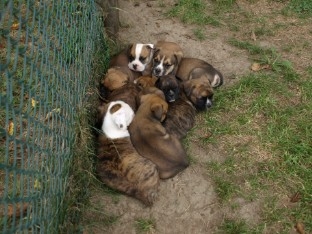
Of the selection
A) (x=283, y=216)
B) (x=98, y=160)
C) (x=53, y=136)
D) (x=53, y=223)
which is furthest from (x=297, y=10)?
(x=53, y=223)

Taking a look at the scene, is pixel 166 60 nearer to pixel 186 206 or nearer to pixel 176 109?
pixel 176 109

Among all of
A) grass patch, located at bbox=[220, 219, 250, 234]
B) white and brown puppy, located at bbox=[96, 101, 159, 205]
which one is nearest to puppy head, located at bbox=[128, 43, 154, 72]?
white and brown puppy, located at bbox=[96, 101, 159, 205]

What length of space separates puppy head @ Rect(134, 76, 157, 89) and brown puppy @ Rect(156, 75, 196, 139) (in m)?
0.10

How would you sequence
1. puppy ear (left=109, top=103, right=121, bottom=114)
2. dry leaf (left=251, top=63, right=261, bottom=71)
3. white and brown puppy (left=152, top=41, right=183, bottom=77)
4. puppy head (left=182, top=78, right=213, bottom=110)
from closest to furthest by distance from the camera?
1. puppy ear (left=109, top=103, right=121, bottom=114)
2. puppy head (left=182, top=78, right=213, bottom=110)
3. white and brown puppy (left=152, top=41, right=183, bottom=77)
4. dry leaf (left=251, top=63, right=261, bottom=71)

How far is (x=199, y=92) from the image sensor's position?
15.7 ft

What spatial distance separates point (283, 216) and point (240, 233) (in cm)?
50

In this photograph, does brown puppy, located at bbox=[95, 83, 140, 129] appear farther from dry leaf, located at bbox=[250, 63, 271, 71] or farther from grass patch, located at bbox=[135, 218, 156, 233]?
dry leaf, located at bbox=[250, 63, 271, 71]

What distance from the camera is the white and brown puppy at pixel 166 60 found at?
530cm

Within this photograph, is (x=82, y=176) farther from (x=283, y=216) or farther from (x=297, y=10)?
(x=297, y=10)

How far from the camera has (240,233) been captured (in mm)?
3621

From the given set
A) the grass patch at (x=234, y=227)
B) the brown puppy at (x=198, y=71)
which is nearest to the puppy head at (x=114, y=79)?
the brown puppy at (x=198, y=71)

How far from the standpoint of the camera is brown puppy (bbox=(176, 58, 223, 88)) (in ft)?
16.7

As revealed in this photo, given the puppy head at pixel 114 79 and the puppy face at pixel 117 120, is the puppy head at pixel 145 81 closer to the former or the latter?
the puppy head at pixel 114 79

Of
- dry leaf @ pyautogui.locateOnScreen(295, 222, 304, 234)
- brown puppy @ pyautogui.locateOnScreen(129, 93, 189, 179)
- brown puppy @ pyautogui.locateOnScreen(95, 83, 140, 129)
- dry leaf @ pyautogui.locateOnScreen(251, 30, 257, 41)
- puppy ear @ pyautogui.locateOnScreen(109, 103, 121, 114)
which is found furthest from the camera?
dry leaf @ pyautogui.locateOnScreen(251, 30, 257, 41)
